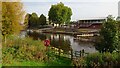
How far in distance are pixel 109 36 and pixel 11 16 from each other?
796cm

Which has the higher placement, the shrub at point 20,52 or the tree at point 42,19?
the shrub at point 20,52

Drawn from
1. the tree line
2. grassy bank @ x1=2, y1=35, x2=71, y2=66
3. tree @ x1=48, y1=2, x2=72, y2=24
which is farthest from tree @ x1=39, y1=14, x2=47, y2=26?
grassy bank @ x1=2, y1=35, x2=71, y2=66

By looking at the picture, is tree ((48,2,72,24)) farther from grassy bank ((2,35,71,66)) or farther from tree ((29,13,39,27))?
grassy bank ((2,35,71,66))

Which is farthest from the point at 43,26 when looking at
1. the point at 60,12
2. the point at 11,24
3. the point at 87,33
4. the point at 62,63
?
the point at 62,63

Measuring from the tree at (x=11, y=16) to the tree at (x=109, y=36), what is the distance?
23.3 feet

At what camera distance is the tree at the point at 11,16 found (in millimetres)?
22047

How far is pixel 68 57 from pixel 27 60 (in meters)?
3.49

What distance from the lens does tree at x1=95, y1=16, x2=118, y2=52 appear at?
19.4 metres

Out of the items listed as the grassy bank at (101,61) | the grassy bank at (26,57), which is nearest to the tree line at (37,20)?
the grassy bank at (26,57)

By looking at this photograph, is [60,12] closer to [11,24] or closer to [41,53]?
[11,24]

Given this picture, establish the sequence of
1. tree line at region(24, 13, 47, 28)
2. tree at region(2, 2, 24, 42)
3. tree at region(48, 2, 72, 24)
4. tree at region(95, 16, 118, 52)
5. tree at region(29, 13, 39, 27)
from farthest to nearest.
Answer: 1. tree at region(29, 13, 39, 27)
2. tree line at region(24, 13, 47, 28)
3. tree at region(48, 2, 72, 24)
4. tree at region(2, 2, 24, 42)
5. tree at region(95, 16, 118, 52)

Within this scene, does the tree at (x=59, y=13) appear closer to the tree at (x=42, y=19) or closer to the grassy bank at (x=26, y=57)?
the tree at (x=42, y=19)

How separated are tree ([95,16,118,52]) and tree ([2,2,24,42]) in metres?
7.11

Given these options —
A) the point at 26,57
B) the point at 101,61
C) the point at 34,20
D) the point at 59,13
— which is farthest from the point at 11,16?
the point at 34,20
